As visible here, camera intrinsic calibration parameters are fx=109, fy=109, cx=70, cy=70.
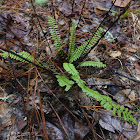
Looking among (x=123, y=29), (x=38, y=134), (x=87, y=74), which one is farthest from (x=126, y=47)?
(x=38, y=134)

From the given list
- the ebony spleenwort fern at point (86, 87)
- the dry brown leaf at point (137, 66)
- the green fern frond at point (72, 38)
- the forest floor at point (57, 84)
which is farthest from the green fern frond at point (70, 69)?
the dry brown leaf at point (137, 66)

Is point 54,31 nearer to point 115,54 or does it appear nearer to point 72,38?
point 72,38

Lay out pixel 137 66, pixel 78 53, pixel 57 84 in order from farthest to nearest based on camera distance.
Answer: pixel 137 66, pixel 78 53, pixel 57 84

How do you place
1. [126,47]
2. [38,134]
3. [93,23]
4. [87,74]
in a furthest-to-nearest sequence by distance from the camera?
[93,23]
[126,47]
[87,74]
[38,134]

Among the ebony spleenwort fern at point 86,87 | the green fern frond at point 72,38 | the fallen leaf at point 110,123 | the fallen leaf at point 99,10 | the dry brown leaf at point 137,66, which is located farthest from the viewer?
the fallen leaf at point 99,10

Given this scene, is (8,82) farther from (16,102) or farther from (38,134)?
(38,134)

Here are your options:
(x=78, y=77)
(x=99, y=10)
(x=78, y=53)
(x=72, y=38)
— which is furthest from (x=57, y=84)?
(x=99, y=10)

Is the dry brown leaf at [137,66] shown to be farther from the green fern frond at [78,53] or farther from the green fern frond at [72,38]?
the green fern frond at [72,38]

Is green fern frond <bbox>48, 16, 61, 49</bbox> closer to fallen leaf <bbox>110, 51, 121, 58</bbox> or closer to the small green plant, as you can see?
the small green plant
